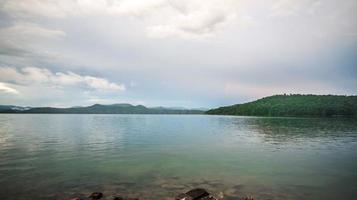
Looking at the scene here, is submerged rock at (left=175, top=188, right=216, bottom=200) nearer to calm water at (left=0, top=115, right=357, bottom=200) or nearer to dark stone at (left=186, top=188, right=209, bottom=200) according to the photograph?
dark stone at (left=186, top=188, right=209, bottom=200)

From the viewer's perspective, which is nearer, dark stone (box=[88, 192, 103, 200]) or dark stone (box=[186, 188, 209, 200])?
dark stone (box=[186, 188, 209, 200])

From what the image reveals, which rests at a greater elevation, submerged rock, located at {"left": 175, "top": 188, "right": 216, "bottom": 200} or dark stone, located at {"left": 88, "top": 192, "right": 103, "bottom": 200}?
submerged rock, located at {"left": 175, "top": 188, "right": 216, "bottom": 200}

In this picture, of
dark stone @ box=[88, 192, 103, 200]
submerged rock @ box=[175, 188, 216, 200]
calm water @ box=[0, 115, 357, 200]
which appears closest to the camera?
submerged rock @ box=[175, 188, 216, 200]

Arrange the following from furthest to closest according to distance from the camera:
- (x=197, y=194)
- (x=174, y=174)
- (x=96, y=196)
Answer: (x=174, y=174) → (x=96, y=196) → (x=197, y=194)

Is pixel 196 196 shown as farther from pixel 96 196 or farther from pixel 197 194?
pixel 96 196

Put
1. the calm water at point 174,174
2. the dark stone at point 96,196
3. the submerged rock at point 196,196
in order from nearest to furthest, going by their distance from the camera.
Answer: the submerged rock at point 196,196, the dark stone at point 96,196, the calm water at point 174,174

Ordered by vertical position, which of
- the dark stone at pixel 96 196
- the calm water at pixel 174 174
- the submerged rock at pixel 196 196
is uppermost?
the submerged rock at pixel 196 196

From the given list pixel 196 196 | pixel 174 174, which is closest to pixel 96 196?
pixel 196 196

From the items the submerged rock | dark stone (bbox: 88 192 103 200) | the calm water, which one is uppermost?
the submerged rock

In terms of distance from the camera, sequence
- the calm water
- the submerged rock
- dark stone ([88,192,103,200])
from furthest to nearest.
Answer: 1. the calm water
2. dark stone ([88,192,103,200])
3. the submerged rock

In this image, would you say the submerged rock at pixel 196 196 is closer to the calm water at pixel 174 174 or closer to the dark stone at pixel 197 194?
the dark stone at pixel 197 194

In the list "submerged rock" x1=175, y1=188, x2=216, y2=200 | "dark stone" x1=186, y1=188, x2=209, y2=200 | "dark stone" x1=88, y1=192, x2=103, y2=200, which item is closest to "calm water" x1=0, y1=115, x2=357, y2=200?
"dark stone" x1=88, y1=192, x2=103, y2=200

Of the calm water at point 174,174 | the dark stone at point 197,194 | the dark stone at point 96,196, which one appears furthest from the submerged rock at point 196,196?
the dark stone at point 96,196

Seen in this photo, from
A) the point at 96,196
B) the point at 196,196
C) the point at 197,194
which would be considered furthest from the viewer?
the point at 96,196
